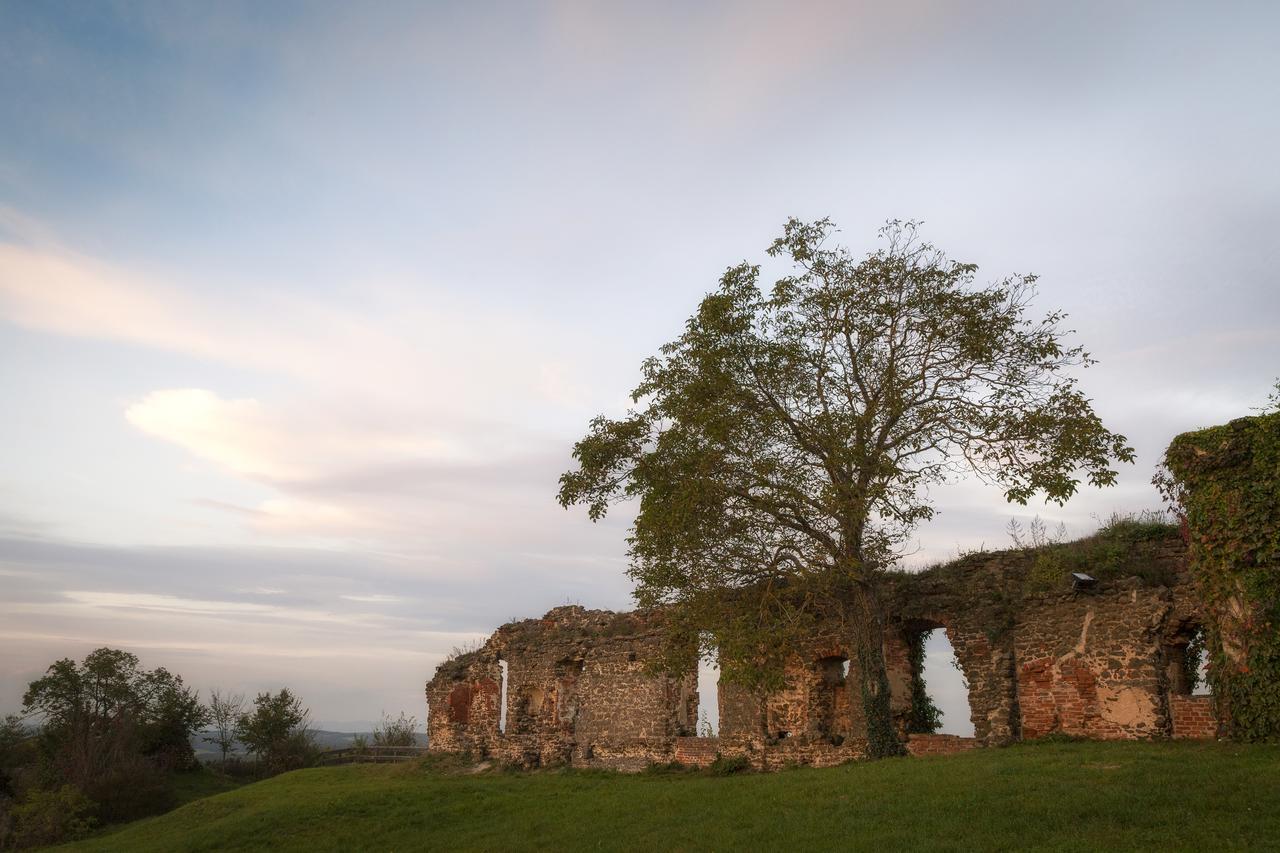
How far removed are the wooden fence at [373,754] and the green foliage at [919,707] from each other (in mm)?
20045

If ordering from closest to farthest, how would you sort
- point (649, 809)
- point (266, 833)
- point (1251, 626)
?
point (1251, 626) < point (649, 809) < point (266, 833)

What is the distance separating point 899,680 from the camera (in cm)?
1947

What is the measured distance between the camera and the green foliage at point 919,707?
19188mm

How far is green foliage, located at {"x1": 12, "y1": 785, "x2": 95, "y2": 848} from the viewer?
27422 mm

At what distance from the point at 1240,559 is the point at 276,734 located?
134 ft

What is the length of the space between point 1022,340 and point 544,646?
17.5m

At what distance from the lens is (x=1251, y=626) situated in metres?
13.6

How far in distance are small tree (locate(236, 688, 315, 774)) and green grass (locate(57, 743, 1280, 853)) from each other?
1679cm

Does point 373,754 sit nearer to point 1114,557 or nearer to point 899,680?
point 899,680

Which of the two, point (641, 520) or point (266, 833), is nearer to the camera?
point (641, 520)

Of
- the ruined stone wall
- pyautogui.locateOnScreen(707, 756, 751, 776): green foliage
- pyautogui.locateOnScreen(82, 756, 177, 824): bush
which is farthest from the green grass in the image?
pyautogui.locateOnScreen(82, 756, 177, 824): bush

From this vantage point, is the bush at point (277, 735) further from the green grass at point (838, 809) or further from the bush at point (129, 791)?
the green grass at point (838, 809)

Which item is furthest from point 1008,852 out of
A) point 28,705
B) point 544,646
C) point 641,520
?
point 28,705

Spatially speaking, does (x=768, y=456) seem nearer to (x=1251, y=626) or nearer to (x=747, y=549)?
(x=747, y=549)
